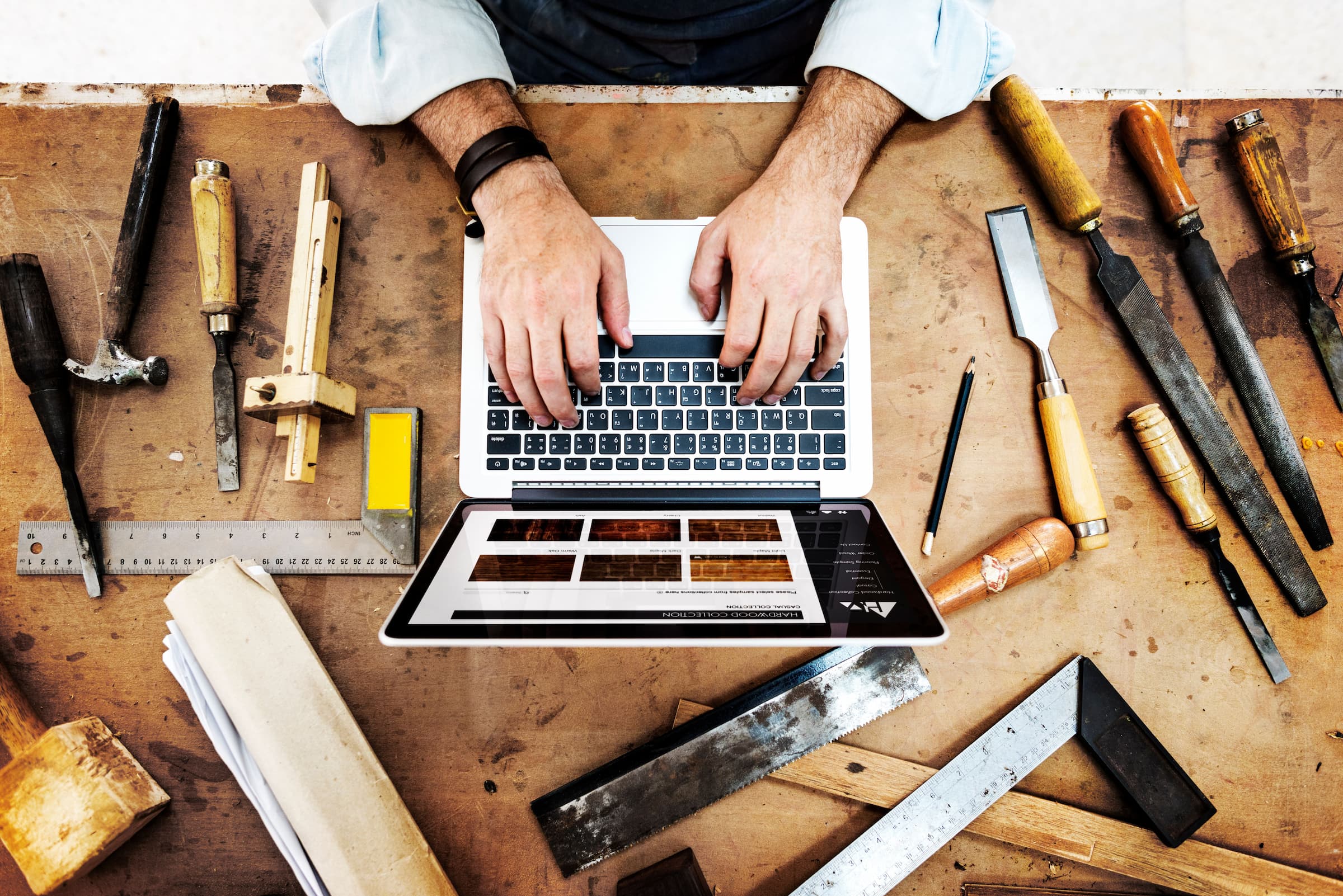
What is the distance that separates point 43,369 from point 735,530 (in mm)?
1027

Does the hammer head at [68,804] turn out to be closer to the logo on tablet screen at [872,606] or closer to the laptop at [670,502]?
the laptop at [670,502]

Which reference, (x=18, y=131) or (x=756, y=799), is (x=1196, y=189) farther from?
(x=18, y=131)

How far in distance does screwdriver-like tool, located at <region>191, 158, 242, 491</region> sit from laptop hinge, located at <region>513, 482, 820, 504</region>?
452 millimetres

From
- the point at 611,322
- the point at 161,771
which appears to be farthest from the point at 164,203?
the point at 161,771

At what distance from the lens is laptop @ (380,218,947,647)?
614 millimetres

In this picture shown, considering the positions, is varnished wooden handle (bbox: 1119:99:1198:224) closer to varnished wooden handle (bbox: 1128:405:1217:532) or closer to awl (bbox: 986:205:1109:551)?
awl (bbox: 986:205:1109:551)

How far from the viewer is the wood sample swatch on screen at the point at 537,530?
0.72m

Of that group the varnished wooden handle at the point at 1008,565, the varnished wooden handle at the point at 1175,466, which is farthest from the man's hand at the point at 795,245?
the varnished wooden handle at the point at 1175,466

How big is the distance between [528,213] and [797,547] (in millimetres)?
572

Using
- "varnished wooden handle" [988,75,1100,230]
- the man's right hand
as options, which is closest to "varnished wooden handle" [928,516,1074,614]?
"varnished wooden handle" [988,75,1100,230]

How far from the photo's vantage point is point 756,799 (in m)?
0.85

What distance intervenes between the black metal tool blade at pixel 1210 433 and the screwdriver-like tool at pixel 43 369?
1551 mm

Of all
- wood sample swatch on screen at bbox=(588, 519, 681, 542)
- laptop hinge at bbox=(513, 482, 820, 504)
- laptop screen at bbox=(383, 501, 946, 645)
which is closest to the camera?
laptop screen at bbox=(383, 501, 946, 645)

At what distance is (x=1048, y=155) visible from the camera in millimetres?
877
